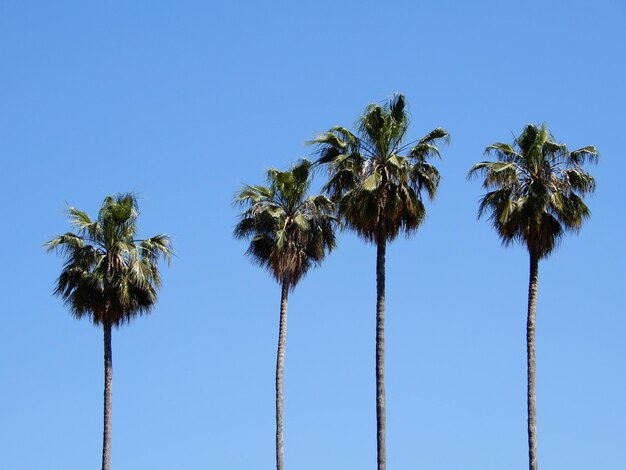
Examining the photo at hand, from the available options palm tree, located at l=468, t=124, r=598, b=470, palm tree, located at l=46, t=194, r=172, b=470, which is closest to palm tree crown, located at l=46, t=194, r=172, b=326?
palm tree, located at l=46, t=194, r=172, b=470

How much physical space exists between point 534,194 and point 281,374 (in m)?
11.7

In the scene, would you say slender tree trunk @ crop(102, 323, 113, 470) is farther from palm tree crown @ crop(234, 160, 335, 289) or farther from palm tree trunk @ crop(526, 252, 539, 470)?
palm tree trunk @ crop(526, 252, 539, 470)

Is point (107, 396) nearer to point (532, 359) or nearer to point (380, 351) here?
point (380, 351)

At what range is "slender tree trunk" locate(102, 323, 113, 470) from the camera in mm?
56125

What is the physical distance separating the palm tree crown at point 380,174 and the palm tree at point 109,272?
7794 millimetres

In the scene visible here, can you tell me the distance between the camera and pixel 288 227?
59.6m

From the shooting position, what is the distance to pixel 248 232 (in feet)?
198

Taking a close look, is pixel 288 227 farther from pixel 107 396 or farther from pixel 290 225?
pixel 107 396

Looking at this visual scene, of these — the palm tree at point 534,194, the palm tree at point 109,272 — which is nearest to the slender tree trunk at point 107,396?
the palm tree at point 109,272

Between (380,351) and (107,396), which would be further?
(107,396)

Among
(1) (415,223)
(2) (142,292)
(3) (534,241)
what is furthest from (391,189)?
(2) (142,292)

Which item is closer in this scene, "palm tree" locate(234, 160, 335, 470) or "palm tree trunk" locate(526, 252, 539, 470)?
"palm tree trunk" locate(526, 252, 539, 470)

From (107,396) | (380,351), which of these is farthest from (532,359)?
(107,396)

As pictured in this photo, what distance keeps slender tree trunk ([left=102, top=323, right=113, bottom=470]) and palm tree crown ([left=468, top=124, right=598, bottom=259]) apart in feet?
47.0
